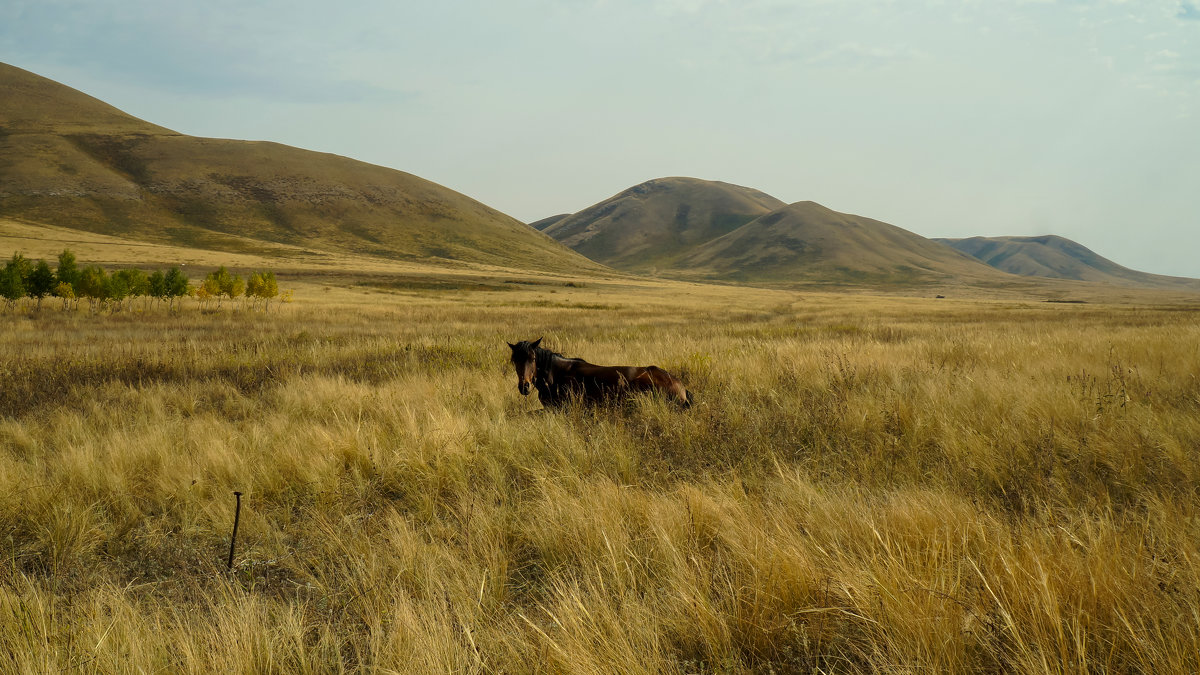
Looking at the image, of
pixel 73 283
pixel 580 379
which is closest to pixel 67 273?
pixel 73 283

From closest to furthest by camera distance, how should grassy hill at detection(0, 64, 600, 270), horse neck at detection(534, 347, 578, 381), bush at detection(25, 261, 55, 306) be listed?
horse neck at detection(534, 347, 578, 381) < bush at detection(25, 261, 55, 306) < grassy hill at detection(0, 64, 600, 270)

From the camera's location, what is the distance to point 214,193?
435ft

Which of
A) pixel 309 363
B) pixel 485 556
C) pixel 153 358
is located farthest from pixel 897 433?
pixel 153 358

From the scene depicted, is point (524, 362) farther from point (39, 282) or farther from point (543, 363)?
point (39, 282)

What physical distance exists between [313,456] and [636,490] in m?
2.67

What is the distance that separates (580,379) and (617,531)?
352 centimetres

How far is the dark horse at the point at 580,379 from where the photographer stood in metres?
6.00

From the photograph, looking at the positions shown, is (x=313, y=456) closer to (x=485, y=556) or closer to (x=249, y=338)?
(x=485, y=556)

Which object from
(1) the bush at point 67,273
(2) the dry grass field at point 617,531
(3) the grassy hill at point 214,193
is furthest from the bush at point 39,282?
(3) the grassy hill at point 214,193

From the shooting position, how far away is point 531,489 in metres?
3.66

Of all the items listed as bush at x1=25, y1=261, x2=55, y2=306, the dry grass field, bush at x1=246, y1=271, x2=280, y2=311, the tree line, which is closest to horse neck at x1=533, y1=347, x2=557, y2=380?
the dry grass field

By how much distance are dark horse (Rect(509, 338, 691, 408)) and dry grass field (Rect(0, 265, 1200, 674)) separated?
1.11ft

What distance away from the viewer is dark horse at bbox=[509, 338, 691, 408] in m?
6.00

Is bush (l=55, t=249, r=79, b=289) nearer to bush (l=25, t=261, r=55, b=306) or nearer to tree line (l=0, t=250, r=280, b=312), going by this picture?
tree line (l=0, t=250, r=280, b=312)
